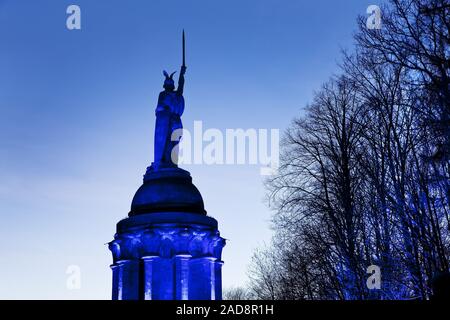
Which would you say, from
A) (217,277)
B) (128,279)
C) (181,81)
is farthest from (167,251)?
(181,81)

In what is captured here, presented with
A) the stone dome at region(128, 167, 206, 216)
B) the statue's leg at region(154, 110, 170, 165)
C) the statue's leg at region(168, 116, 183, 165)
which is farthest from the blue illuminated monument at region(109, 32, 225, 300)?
the statue's leg at region(154, 110, 170, 165)

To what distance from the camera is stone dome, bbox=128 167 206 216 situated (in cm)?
2820

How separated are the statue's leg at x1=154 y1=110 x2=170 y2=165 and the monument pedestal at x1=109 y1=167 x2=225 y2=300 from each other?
236 centimetres

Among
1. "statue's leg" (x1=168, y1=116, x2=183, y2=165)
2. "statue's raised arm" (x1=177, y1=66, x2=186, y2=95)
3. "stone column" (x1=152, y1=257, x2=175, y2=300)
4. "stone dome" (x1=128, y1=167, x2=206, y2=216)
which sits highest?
"statue's raised arm" (x1=177, y1=66, x2=186, y2=95)

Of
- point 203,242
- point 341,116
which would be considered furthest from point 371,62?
point 203,242

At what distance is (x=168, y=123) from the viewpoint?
101 ft

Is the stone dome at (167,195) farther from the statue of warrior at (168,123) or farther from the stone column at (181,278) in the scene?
the stone column at (181,278)

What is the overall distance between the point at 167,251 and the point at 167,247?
172mm

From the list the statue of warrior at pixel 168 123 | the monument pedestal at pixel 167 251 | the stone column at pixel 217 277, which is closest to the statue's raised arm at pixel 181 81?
the statue of warrior at pixel 168 123

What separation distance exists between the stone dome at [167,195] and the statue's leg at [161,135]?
1.09 meters

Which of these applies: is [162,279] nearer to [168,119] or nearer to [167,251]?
[167,251]

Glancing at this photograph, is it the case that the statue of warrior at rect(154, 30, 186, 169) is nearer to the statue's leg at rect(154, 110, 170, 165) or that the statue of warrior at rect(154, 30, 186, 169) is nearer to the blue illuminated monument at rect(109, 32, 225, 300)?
the statue's leg at rect(154, 110, 170, 165)

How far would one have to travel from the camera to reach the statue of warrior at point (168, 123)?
30.5 meters

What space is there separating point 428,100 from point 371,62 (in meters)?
4.65
